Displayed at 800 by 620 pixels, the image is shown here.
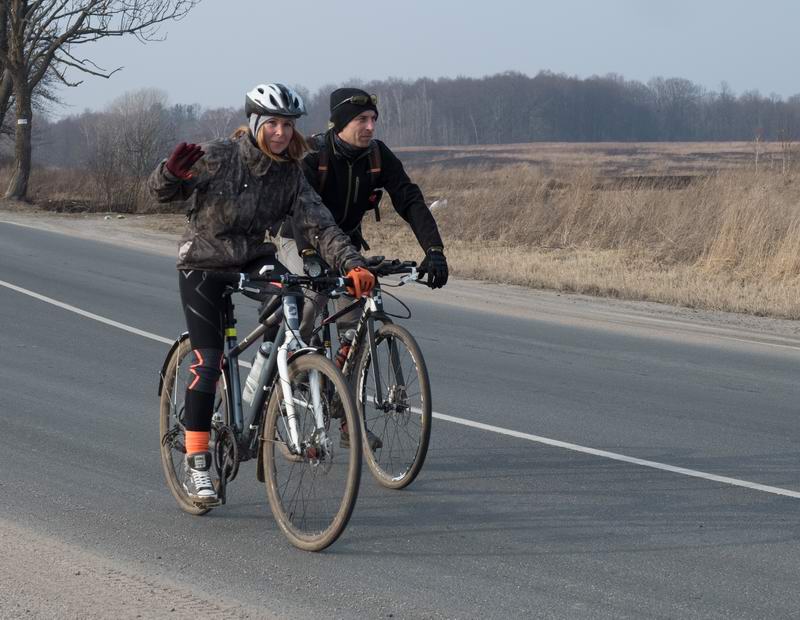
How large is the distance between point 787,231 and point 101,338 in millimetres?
11156

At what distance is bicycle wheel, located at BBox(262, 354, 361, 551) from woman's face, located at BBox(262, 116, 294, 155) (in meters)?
0.95

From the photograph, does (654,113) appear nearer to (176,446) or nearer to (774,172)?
(774,172)

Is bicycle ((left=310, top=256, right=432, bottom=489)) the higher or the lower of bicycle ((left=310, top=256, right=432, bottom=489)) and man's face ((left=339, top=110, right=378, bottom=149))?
the lower

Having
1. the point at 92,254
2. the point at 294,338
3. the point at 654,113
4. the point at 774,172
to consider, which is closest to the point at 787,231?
the point at 774,172

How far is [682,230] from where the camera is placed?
20594 mm

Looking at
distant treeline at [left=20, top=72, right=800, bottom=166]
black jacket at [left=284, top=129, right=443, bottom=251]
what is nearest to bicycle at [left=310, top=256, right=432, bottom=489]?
black jacket at [left=284, top=129, right=443, bottom=251]

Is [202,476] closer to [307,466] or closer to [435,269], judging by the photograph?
[307,466]

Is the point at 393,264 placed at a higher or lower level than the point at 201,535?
higher

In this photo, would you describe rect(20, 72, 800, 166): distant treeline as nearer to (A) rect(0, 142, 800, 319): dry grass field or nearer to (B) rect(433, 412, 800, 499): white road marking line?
(A) rect(0, 142, 800, 319): dry grass field

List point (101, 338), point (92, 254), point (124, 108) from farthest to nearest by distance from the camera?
1. point (124, 108)
2. point (92, 254)
3. point (101, 338)

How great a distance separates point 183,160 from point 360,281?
0.91m

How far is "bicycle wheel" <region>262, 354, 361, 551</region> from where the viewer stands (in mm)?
5035

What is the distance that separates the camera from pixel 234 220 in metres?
5.38

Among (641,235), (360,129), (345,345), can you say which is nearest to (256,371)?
(345,345)
